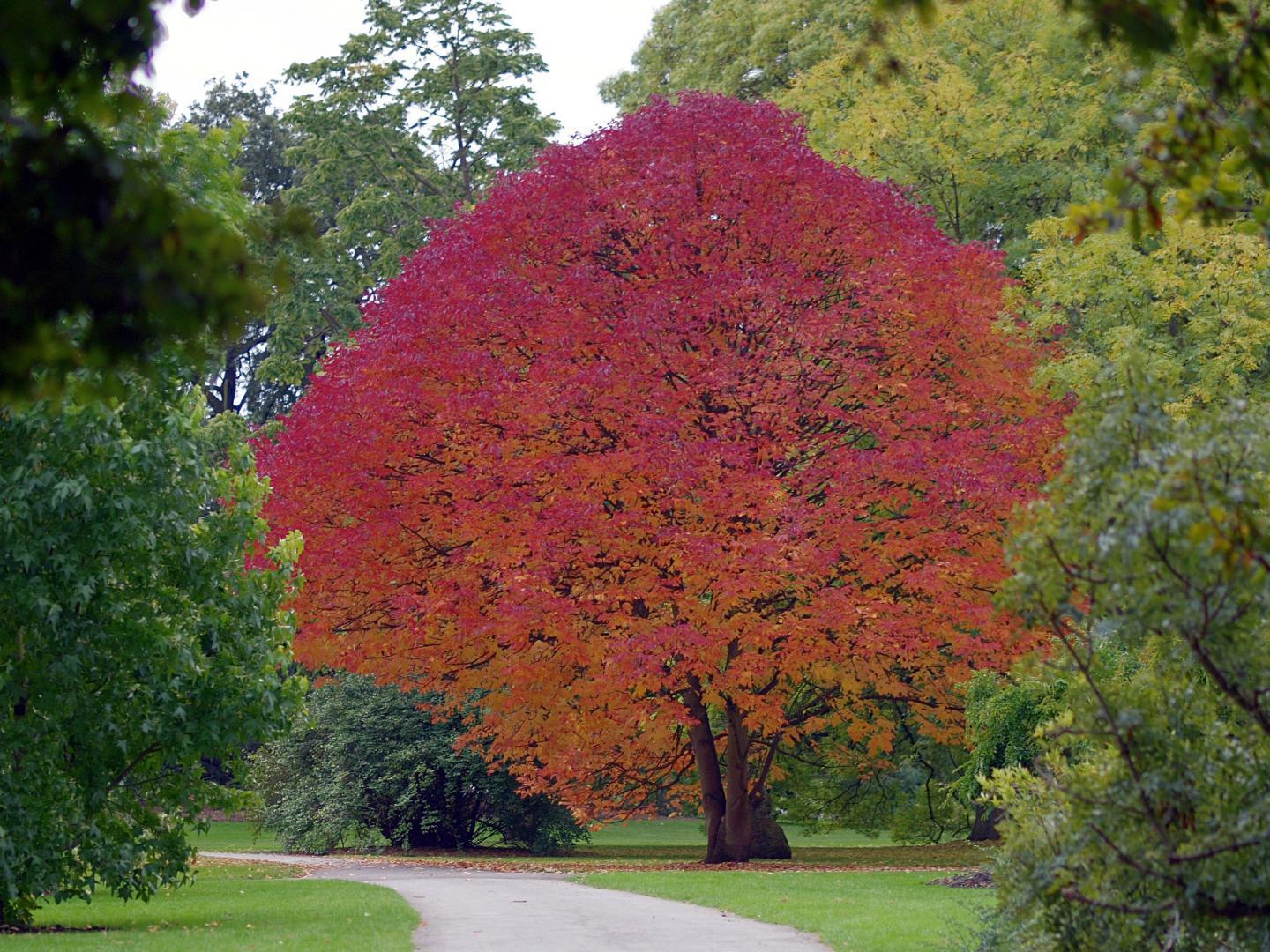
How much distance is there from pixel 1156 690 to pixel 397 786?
70.5 ft

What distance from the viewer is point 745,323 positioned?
19812mm

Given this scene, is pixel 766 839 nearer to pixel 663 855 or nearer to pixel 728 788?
pixel 728 788

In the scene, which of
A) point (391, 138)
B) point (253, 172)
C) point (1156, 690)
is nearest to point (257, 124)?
point (253, 172)

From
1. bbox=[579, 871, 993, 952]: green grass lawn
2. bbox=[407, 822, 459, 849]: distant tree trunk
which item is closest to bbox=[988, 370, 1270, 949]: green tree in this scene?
bbox=[579, 871, 993, 952]: green grass lawn

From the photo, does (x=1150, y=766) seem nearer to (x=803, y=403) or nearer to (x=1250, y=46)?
(x=1250, y=46)

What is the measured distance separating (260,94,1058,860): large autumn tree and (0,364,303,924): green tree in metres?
4.21

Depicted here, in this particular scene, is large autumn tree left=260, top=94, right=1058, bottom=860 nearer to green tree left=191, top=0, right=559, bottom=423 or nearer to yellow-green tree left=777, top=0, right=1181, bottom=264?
yellow-green tree left=777, top=0, right=1181, bottom=264

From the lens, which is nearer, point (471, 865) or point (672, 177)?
point (672, 177)

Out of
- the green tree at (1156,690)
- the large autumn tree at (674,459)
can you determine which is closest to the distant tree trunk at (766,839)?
the large autumn tree at (674,459)

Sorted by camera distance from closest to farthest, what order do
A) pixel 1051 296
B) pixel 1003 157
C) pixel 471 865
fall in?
pixel 1051 296, pixel 471 865, pixel 1003 157

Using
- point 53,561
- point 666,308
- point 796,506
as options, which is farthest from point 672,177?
point 53,561

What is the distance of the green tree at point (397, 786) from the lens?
1043 inches

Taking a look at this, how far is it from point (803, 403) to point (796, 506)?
2126 millimetres

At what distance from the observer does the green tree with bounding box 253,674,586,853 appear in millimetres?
26500
